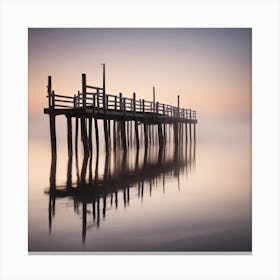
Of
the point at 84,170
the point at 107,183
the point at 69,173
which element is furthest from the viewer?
the point at 84,170

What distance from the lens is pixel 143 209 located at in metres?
7.79

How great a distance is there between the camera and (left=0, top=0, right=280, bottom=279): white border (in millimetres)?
6926

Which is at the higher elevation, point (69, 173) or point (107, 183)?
point (69, 173)

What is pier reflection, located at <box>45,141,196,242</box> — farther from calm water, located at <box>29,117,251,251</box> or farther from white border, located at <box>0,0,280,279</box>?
white border, located at <box>0,0,280,279</box>

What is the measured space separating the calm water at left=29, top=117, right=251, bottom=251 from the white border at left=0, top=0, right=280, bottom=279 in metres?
0.16

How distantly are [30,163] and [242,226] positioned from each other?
2850 millimetres

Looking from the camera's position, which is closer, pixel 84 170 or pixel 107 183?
pixel 107 183

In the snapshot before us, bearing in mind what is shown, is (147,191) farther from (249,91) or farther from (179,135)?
(179,135)
